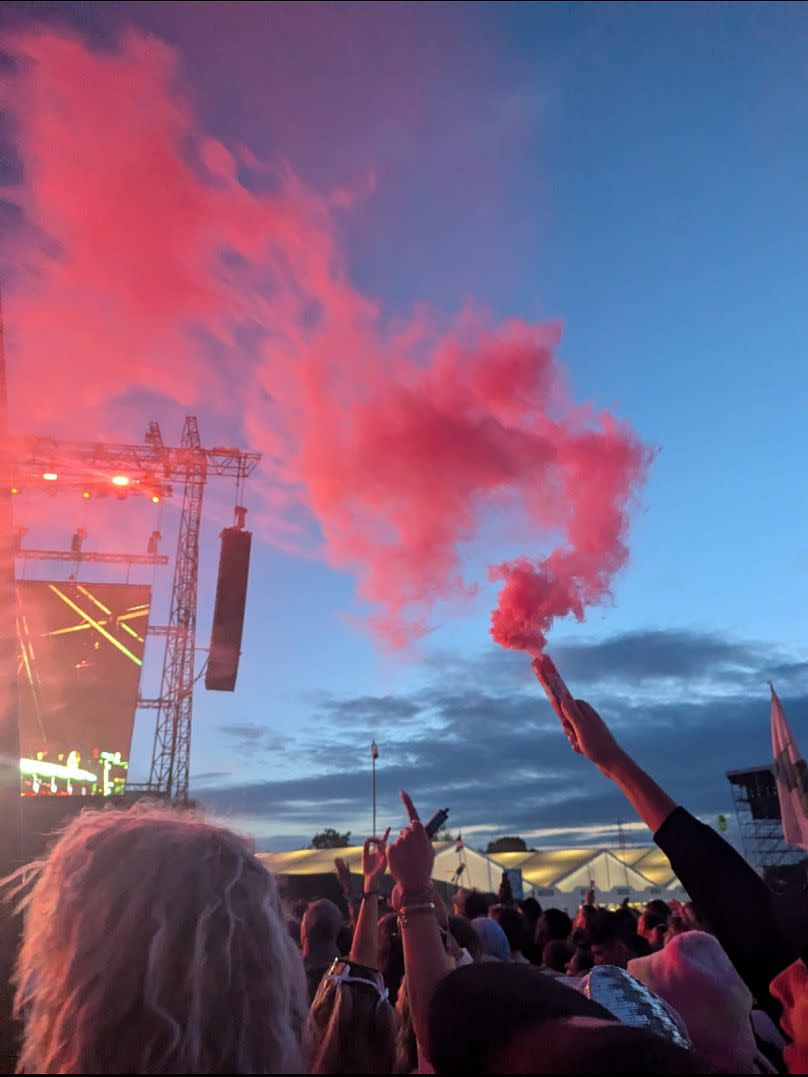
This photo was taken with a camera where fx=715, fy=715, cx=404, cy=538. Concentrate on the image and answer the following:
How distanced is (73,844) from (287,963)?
0.55 metres

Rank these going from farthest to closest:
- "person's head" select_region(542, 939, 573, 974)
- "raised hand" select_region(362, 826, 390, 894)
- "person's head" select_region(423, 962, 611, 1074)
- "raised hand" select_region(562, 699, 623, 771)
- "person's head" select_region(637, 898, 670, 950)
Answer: "person's head" select_region(637, 898, 670, 950)
"person's head" select_region(542, 939, 573, 974)
"raised hand" select_region(362, 826, 390, 894)
"raised hand" select_region(562, 699, 623, 771)
"person's head" select_region(423, 962, 611, 1074)

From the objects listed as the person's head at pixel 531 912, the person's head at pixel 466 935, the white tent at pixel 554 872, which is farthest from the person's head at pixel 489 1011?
the white tent at pixel 554 872

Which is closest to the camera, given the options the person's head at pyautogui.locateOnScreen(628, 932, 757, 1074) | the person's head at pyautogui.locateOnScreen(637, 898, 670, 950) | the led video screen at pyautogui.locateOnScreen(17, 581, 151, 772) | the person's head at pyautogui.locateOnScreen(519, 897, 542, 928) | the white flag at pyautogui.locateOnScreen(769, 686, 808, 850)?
the person's head at pyautogui.locateOnScreen(628, 932, 757, 1074)

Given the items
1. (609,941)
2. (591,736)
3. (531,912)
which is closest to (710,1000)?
(591,736)

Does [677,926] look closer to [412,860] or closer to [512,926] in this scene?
[512,926]

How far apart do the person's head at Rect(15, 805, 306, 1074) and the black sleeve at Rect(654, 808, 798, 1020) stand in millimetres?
948

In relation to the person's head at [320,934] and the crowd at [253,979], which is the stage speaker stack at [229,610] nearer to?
the person's head at [320,934]

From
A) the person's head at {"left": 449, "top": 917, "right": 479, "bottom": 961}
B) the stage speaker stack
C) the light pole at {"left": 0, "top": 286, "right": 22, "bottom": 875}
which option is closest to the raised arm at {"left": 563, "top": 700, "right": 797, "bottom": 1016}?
the light pole at {"left": 0, "top": 286, "right": 22, "bottom": 875}

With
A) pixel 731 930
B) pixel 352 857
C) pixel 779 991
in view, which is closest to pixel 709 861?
pixel 731 930

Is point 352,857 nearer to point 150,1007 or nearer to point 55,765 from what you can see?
point 55,765

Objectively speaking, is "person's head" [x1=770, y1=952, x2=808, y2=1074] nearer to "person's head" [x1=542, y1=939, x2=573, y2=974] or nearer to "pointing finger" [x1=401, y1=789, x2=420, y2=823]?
"pointing finger" [x1=401, y1=789, x2=420, y2=823]

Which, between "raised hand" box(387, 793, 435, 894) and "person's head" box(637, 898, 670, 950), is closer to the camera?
"raised hand" box(387, 793, 435, 894)

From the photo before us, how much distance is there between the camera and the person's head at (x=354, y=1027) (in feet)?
7.14

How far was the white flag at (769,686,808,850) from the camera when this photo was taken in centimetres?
820
